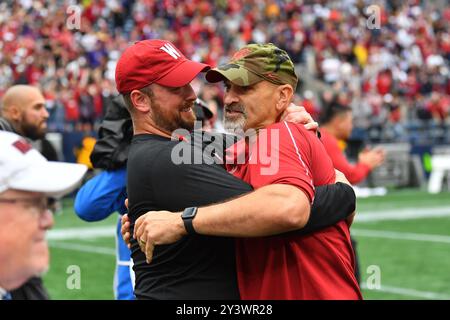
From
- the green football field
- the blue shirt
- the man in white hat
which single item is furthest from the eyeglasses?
the green football field

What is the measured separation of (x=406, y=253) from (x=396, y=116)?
52.9 feet

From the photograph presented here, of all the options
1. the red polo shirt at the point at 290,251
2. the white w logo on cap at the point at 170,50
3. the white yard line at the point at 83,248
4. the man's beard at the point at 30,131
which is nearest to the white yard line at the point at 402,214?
the white yard line at the point at 83,248

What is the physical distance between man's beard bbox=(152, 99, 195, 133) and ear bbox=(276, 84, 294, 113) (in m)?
0.38

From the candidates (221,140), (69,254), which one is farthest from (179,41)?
(221,140)

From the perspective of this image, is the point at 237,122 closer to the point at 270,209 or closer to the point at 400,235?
the point at 270,209

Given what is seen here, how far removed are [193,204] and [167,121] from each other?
43 cm

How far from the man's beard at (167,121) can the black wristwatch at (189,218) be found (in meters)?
0.49

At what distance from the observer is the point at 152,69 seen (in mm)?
3305

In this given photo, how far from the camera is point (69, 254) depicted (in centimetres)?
1055

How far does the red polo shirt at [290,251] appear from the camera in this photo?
9.79 feet

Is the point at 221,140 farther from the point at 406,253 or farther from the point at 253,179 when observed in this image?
the point at 406,253

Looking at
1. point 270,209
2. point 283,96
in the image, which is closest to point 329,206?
point 270,209

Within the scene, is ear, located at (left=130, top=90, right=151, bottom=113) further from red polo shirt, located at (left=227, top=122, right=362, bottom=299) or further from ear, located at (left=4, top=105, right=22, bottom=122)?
ear, located at (left=4, top=105, right=22, bottom=122)

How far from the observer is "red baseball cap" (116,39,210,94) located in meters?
3.29
